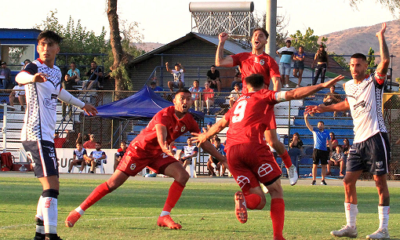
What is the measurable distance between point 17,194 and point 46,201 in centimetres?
728

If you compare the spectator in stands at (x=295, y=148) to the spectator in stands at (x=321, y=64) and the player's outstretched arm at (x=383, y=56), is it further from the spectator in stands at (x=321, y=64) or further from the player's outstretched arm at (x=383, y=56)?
the player's outstretched arm at (x=383, y=56)

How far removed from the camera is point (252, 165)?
21.7 feet

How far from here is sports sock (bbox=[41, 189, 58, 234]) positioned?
20.1 feet

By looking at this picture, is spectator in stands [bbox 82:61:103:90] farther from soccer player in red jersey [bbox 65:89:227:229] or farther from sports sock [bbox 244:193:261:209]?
sports sock [bbox 244:193:261:209]

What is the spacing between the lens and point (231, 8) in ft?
175

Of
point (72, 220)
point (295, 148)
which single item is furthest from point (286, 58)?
point (72, 220)

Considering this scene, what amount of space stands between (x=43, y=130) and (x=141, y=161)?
2.01m

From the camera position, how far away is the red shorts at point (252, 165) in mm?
6547

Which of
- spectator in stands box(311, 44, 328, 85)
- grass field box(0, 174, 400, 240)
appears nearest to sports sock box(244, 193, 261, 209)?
grass field box(0, 174, 400, 240)

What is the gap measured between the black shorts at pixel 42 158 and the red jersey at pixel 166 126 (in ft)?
6.42

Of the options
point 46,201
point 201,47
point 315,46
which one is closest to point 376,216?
point 46,201

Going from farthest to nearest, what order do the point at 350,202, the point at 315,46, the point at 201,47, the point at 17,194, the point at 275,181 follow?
the point at 315,46 < the point at 201,47 < the point at 17,194 < the point at 350,202 < the point at 275,181

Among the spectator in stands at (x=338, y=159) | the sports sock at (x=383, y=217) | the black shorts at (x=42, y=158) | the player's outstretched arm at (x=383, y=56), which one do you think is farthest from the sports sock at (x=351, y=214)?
the spectator in stands at (x=338, y=159)

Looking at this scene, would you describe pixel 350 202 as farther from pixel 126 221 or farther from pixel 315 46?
pixel 315 46
